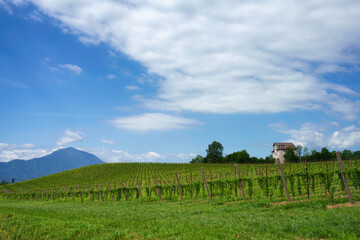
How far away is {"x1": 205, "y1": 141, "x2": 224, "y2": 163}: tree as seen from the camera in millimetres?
124812

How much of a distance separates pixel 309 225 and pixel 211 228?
2.48 metres

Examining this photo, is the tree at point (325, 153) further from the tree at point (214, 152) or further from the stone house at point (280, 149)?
the tree at point (214, 152)

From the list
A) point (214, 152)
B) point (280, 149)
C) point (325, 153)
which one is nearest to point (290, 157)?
point (280, 149)

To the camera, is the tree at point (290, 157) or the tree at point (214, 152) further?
the tree at point (214, 152)

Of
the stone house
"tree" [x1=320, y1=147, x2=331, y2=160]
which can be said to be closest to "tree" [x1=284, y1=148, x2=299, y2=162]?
the stone house

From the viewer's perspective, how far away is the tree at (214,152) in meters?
125

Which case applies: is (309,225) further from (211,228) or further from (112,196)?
(112,196)

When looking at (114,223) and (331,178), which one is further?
(331,178)

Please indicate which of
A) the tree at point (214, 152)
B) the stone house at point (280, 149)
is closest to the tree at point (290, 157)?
the stone house at point (280, 149)

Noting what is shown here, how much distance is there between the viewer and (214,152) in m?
126

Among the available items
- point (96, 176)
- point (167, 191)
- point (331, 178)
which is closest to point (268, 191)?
point (331, 178)

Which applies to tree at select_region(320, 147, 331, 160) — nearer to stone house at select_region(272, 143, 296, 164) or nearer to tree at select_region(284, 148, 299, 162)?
stone house at select_region(272, 143, 296, 164)

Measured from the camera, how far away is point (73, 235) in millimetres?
7289

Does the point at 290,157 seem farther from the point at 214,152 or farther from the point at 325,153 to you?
the point at 214,152
